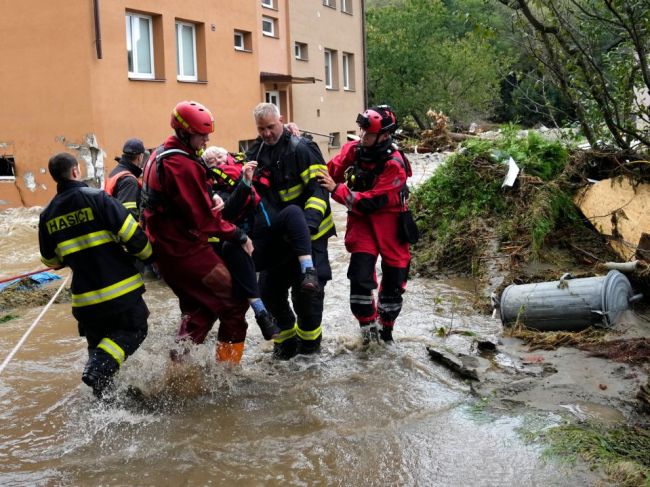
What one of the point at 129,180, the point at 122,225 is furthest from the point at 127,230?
the point at 129,180

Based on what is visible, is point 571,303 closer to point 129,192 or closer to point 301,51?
point 129,192

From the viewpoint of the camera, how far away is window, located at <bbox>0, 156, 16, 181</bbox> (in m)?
16.0

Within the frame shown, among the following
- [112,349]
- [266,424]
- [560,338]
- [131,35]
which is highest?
[131,35]

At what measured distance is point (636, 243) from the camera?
24.3 ft

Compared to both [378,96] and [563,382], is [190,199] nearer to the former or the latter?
[563,382]

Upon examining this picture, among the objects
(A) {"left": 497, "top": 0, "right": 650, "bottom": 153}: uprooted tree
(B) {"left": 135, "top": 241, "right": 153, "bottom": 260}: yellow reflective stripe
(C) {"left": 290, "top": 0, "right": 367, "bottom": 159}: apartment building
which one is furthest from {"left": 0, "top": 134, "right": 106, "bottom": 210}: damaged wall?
(A) {"left": 497, "top": 0, "right": 650, "bottom": 153}: uprooted tree

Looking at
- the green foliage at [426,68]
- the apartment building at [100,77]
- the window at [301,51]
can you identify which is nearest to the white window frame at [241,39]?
the apartment building at [100,77]

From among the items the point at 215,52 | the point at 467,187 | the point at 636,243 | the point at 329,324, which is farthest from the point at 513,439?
the point at 215,52

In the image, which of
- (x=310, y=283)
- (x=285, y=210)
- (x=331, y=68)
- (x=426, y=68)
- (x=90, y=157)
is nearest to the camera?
(x=310, y=283)

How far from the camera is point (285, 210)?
5652mm

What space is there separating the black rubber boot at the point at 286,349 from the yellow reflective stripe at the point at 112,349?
1.61 m

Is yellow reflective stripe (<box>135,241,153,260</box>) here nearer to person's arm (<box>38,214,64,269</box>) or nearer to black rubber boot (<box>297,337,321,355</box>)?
person's arm (<box>38,214,64,269</box>)

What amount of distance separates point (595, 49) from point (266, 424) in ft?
12.9

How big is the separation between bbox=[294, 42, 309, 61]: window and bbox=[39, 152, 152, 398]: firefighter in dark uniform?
21.8m
